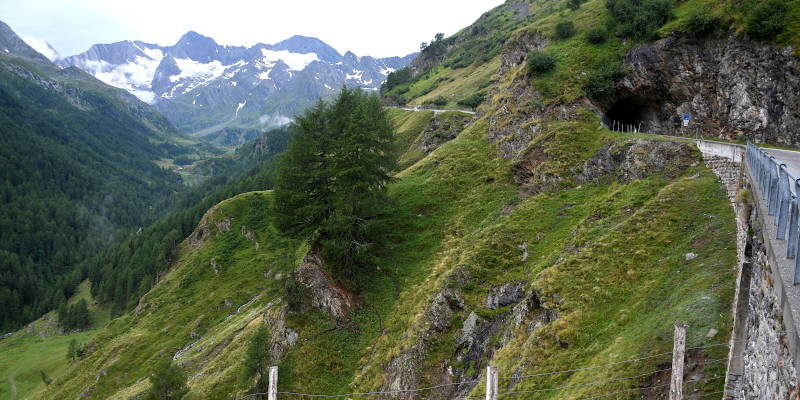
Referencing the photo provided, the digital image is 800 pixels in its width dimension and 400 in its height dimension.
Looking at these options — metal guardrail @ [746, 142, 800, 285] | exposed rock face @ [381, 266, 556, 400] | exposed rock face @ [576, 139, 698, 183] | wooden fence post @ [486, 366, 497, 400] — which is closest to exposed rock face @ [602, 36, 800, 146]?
exposed rock face @ [576, 139, 698, 183]

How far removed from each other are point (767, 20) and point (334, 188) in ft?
132

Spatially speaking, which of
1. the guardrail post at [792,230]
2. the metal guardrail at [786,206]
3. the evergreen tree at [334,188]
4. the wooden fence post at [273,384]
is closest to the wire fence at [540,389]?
the wooden fence post at [273,384]

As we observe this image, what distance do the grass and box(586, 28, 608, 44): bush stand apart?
106m

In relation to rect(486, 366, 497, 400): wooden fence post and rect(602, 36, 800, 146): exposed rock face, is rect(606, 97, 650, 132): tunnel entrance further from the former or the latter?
rect(486, 366, 497, 400): wooden fence post

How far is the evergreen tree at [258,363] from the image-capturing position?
30.3 meters

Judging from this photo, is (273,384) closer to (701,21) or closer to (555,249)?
(555,249)

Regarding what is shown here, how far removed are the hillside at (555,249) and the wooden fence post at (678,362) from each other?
1.63 meters

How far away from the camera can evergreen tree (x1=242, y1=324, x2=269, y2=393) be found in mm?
30281

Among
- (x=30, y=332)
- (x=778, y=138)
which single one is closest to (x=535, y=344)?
(x=778, y=138)

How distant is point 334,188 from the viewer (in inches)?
1471

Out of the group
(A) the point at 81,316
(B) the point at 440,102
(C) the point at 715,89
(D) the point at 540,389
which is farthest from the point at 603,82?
(A) the point at 81,316

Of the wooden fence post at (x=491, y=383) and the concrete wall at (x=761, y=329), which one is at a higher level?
the concrete wall at (x=761, y=329)

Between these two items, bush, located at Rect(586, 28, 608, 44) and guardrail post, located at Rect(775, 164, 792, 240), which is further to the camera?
bush, located at Rect(586, 28, 608, 44)

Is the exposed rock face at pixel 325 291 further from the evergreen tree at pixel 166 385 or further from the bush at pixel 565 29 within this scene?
the bush at pixel 565 29
